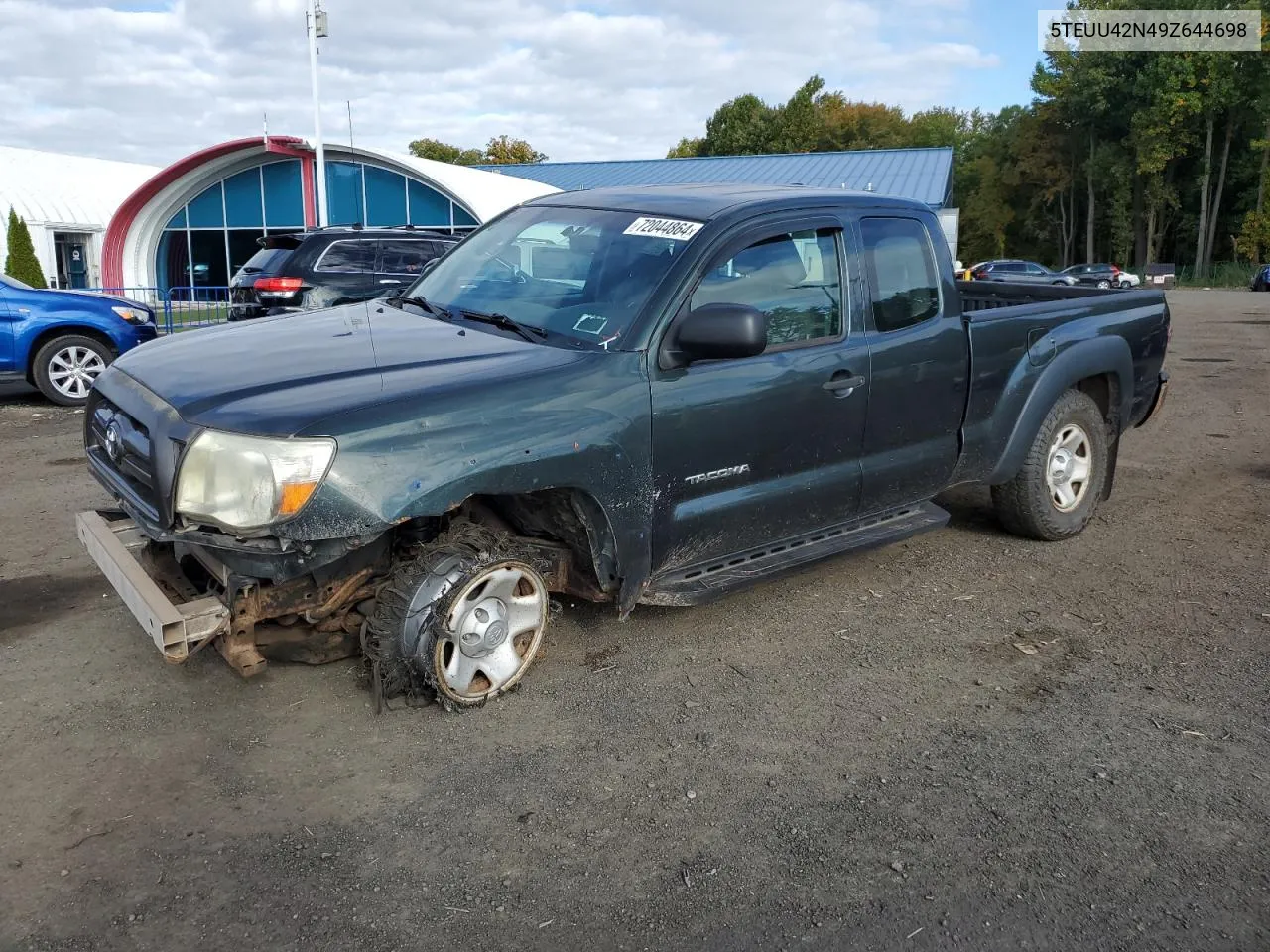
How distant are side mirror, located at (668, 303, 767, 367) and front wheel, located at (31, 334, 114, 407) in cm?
846

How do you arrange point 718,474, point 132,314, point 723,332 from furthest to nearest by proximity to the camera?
point 132,314 < point 718,474 < point 723,332

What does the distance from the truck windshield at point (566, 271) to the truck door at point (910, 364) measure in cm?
104

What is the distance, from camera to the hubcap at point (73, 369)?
1039 cm

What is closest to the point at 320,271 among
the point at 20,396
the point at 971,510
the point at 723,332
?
the point at 20,396

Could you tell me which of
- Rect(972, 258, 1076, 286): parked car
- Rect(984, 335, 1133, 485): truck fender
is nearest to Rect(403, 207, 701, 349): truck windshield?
Rect(984, 335, 1133, 485): truck fender

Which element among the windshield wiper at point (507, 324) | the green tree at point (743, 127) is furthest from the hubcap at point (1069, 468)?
the green tree at point (743, 127)

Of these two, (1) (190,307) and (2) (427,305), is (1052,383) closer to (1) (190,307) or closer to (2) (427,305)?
(2) (427,305)

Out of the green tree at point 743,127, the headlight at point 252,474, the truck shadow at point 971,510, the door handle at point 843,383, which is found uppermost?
the green tree at point 743,127

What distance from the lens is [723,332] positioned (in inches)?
147

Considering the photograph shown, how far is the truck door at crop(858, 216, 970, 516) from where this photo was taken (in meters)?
4.68


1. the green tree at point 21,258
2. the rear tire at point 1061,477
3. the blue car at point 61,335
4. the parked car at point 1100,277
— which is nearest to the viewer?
the rear tire at point 1061,477

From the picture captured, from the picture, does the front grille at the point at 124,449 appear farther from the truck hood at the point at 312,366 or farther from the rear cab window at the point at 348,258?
the rear cab window at the point at 348,258

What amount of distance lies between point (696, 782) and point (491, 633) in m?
0.93

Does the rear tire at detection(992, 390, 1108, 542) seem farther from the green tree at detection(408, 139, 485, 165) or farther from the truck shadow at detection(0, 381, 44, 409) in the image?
the green tree at detection(408, 139, 485, 165)
